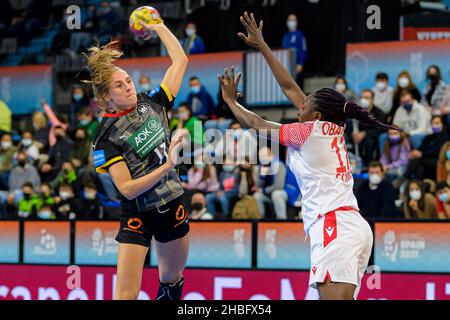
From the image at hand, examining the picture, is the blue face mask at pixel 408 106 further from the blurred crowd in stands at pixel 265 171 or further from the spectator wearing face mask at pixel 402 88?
the spectator wearing face mask at pixel 402 88

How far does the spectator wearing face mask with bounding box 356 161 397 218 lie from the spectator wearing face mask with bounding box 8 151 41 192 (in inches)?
220

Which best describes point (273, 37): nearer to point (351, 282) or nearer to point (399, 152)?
point (399, 152)

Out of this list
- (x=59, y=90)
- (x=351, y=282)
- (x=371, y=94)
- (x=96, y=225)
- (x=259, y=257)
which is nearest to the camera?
(x=351, y=282)

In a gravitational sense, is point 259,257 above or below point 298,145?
below

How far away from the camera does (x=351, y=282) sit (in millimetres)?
5527

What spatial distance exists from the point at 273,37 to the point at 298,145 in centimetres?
1007

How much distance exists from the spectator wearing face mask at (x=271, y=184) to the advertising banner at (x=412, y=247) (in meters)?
2.76

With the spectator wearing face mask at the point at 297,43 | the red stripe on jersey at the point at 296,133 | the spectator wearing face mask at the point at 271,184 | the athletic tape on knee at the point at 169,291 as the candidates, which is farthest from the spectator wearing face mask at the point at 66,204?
the red stripe on jersey at the point at 296,133

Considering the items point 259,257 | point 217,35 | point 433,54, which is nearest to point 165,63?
point 217,35

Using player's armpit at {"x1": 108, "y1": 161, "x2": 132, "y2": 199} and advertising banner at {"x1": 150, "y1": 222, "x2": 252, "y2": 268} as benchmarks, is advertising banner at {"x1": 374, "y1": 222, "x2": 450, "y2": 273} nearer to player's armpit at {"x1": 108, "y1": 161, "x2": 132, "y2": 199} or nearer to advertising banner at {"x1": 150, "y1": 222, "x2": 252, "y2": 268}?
advertising banner at {"x1": 150, "y1": 222, "x2": 252, "y2": 268}

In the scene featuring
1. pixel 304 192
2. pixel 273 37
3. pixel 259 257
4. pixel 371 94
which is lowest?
pixel 259 257

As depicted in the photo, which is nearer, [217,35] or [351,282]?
[351,282]

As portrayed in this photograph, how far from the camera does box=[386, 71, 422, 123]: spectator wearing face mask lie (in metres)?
13.0
